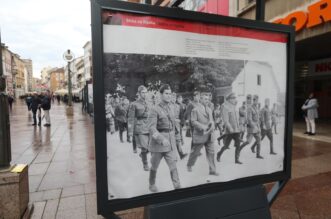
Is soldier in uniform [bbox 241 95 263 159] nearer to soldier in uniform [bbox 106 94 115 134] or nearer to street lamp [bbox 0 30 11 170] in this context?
soldier in uniform [bbox 106 94 115 134]

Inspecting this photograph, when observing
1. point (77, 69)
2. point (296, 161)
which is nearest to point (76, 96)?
point (77, 69)

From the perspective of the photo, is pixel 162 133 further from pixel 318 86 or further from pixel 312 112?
pixel 318 86

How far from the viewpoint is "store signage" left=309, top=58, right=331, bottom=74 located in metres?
15.5

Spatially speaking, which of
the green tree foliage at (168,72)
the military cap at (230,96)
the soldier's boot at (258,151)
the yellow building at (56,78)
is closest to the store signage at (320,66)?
the soldier's boot at (258,151)

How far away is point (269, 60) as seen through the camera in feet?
7.54

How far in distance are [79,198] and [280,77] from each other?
3.62 metres

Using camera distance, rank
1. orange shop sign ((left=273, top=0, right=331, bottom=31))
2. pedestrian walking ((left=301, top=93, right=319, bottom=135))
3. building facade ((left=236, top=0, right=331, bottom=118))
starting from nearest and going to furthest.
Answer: orange shop sign ((left=273, top=0, right=331, bottom=31)), building facade ((left=236, top=0, right=331, bottom=118)), pedestrian walking ((left=301, top=93, right=319, bottom=135))

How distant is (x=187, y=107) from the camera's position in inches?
76.1

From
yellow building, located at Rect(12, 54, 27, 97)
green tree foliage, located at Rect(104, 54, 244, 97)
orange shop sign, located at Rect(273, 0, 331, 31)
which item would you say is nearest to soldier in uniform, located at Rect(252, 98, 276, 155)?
green tree foliage, located at Rect(104, 54, 244, 97)

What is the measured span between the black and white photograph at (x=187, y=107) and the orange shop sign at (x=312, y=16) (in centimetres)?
787

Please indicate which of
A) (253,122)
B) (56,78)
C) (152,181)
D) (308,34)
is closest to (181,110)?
(152,181)

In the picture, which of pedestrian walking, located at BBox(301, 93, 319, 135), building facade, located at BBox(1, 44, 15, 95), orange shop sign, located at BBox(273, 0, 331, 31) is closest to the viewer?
orange shop sign, located at BBox(273, 0, 331, 31)

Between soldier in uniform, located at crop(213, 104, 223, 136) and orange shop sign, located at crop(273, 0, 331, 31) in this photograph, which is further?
orange shop sign, located at crop(273, 0, 331, 31)

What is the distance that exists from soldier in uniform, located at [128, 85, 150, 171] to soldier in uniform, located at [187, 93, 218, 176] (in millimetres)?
366
